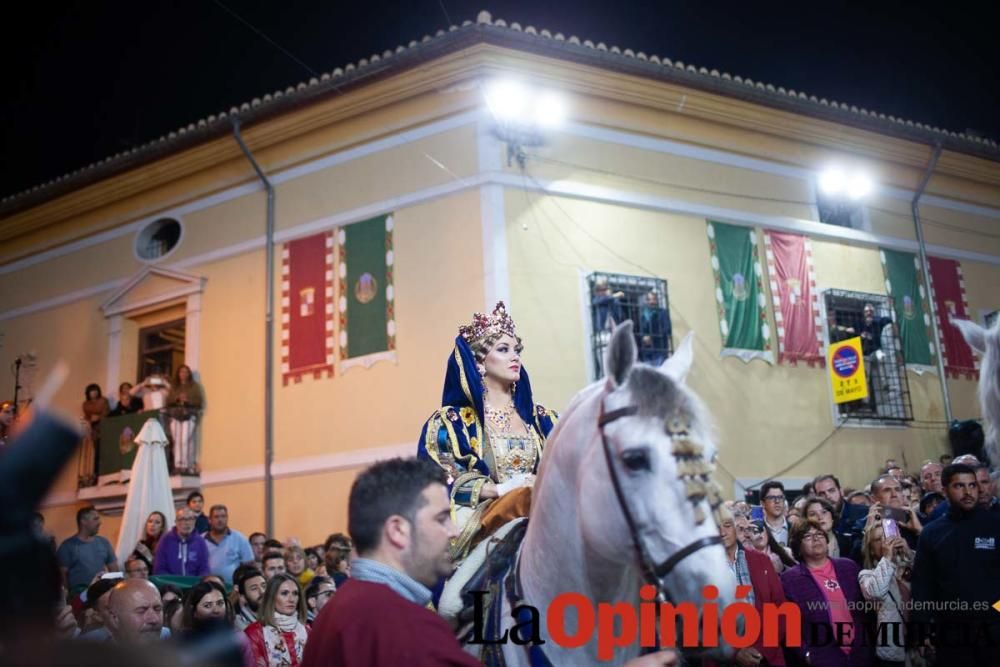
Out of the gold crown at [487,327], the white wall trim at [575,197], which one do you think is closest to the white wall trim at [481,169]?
the white wall trim at [575,197]

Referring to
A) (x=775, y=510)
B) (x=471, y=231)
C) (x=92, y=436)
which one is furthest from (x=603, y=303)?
(x=92, y=436)

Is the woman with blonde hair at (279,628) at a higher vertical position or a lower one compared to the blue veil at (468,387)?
lower

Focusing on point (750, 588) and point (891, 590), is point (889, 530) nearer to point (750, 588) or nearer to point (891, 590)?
point (891, 590)

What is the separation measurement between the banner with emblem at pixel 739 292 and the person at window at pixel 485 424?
9.34m

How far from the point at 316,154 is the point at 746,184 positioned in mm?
6825

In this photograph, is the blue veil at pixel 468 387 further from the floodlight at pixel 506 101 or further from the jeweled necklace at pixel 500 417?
the floodlight at pixel 506 101

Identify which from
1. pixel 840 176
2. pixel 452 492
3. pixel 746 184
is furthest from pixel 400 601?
pixel 840 176

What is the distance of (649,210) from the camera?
13727 mm

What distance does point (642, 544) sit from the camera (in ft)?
9.11

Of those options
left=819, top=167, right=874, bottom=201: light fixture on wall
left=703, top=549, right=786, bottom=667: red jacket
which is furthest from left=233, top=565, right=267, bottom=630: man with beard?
left=819, top=167, right=874, bottom=201: light fixture on wall

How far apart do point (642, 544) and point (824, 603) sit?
396 cm

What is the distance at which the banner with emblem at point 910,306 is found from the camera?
15.4 m

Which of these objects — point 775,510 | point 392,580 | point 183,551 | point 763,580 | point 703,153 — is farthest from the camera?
point 703,153

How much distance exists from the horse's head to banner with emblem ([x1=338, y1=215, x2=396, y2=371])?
388 inches
